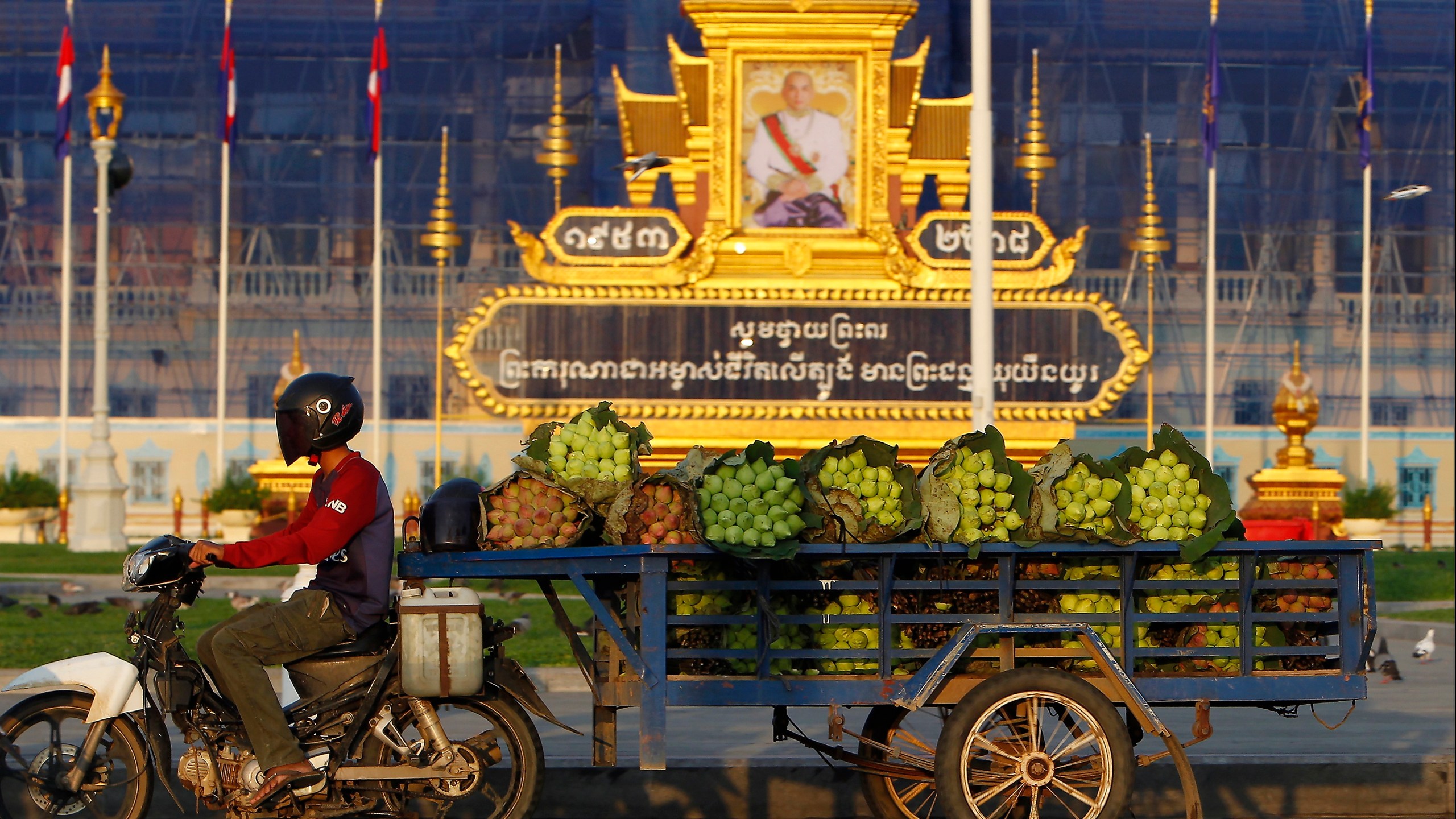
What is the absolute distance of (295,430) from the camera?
21.4ft

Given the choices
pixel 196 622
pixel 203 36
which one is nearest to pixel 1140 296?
pixel 203 36

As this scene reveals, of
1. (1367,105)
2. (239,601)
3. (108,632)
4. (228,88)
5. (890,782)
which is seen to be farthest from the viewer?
(228,88)

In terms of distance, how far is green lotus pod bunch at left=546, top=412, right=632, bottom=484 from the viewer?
6742 millimetres

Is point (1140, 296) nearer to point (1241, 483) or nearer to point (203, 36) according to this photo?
point (1241, 483)

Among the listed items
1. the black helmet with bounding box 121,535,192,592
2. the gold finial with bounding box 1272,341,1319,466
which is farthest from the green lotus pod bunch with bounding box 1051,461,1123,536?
the gold finial with bounding box 1272,341,1319,466

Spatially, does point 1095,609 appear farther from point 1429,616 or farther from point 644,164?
point 1429,616

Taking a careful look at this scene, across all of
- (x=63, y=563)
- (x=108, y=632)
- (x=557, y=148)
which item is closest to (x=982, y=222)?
(x=108, y=632)

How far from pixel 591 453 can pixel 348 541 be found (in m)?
0.96

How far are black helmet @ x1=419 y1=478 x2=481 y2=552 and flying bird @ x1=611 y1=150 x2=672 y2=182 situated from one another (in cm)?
1310

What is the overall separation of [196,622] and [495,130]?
2715 centimetres

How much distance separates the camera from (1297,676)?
6.63 m

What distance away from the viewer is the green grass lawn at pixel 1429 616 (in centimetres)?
1928

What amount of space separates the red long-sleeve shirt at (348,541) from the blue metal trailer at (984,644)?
5.5 inches

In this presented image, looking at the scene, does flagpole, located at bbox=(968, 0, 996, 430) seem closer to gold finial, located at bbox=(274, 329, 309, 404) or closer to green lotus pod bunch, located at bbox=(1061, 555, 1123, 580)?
green lotus pod bunch, located at bbox=(1061, 555, 1123, 580)
